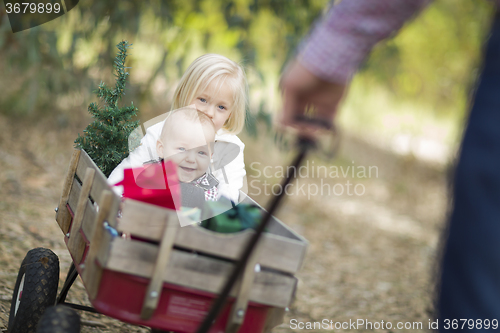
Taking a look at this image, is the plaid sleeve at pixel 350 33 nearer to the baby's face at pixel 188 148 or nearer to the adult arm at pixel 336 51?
the adult arm at pixel 336 51

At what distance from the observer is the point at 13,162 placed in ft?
15.1

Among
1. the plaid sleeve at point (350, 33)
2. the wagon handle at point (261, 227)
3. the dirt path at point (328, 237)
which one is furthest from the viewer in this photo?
the dirt path at point (328, 237)

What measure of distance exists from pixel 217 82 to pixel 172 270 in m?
0.95

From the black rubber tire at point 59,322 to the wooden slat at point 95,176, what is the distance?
1.22 feet

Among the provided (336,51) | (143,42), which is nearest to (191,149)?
(336,51)

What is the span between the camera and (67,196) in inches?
77.0

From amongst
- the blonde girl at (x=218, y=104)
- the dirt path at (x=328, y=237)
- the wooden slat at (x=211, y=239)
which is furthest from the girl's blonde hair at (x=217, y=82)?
the dirt path at (x=328, y=237)

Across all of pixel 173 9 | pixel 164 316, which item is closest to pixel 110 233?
pixel 164 316

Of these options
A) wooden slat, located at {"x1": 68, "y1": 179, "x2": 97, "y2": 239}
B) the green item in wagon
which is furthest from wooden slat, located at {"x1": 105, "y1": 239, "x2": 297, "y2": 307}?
wooden slat, located at {"x1": 68, "y1": 179, "x2": 97, "y2": 239}

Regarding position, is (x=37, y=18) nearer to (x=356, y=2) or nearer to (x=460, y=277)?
(x=356, y=2)

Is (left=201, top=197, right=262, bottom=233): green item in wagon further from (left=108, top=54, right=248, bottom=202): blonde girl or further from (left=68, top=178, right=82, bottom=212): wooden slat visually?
(left=68, top=178, right=82, bottom=212): wooden slat

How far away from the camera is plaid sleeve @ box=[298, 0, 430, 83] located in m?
0.95

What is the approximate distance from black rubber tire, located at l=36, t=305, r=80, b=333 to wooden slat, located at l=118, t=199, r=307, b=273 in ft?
1.22

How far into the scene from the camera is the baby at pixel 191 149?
183cm
